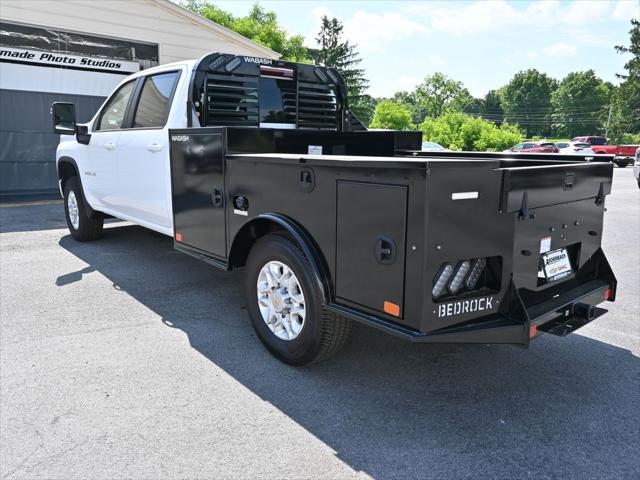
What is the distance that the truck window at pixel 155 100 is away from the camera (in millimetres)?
5281

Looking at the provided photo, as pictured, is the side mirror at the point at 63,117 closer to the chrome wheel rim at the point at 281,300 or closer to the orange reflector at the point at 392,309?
the chrome wheel rim at the point at 281,300

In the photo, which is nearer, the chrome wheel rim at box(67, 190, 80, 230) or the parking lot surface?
the parking lot surface

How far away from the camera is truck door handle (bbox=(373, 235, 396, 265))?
9.20 ft

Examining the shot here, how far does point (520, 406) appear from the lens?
10.7ft

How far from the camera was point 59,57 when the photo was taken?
44.1 feet

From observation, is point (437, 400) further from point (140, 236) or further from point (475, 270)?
point (140, 236)

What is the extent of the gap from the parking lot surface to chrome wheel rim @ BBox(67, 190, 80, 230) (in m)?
2.53

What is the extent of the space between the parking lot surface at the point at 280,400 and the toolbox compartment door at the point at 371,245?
74 cm

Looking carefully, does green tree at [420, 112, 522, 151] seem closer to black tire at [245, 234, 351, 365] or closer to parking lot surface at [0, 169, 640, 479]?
parking lot surface at [0, 169, 640, 479]

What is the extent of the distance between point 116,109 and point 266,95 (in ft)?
6.36

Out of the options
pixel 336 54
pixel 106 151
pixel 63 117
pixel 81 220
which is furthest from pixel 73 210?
pixel 336 54

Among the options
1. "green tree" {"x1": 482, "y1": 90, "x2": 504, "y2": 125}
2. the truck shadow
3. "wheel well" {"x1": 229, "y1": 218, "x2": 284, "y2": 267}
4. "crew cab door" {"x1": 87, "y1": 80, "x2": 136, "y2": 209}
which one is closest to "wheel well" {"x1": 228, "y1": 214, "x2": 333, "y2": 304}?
"wheel well" {"x1": 229, "y1": 218, "x2": 284, "y2": 267}

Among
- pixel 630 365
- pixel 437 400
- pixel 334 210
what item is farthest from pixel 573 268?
pixel 334 210

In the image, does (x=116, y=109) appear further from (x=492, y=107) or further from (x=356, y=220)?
(x=492, y=107)
